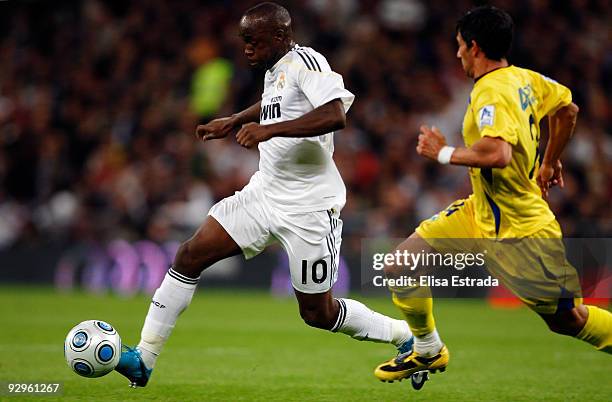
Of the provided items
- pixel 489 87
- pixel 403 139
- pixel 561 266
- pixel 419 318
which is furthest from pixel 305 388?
pixel 403 139

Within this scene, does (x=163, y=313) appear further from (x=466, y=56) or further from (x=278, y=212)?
(x=466, y=56)

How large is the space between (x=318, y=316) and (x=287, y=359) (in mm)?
2208

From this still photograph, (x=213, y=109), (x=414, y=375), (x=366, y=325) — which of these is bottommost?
(x=414, y=375)

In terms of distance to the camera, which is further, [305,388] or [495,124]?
[305,388]

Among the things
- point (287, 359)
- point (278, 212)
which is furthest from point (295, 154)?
point (287, 359)

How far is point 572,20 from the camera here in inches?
665

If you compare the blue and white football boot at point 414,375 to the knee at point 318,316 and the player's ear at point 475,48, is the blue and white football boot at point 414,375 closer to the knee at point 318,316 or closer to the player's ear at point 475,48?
the knee at point 318,316

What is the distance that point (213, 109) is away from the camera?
16047 mm

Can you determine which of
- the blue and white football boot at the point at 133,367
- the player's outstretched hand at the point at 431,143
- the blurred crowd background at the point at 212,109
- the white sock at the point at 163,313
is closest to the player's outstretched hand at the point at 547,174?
the player's outstretched hand at the point at 431,143

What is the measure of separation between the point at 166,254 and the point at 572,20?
7692 mm

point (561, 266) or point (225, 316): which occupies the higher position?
point (561, 266)

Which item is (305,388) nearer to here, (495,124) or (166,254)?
(495,124)

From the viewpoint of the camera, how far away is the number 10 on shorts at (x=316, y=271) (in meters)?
6.28

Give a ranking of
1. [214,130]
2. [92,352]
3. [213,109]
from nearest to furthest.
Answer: [92,352] < [214,130] < [213,109]
